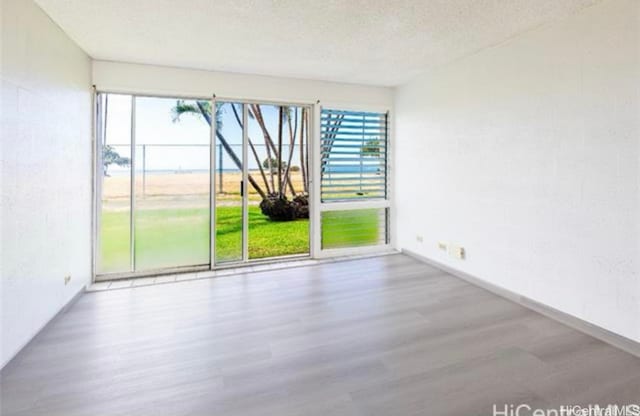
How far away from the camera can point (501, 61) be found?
3.47 meters

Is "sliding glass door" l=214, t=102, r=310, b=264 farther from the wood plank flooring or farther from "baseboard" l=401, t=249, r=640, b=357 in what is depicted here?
"baseboard" l=401, t=249, r=640, b=357

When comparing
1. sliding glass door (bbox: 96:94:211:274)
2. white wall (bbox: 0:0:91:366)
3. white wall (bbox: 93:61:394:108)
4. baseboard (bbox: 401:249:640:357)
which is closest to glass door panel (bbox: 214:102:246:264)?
sliding glass door (bbox: 96:94:211:274)

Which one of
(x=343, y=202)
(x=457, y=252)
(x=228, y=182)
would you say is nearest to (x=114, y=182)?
(x=228, y=182)

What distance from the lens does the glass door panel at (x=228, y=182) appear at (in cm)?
448

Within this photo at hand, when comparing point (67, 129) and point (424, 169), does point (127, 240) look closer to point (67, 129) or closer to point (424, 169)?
point (67, 129)

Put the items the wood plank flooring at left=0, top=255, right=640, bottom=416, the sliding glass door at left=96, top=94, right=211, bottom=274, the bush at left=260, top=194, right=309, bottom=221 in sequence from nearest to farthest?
the wood plank flooring at left=0, top=255, right=640, bottom=416 → the sliding glass door at left=96, top=94, right=211, bottom=274 → the bush at left=260, top=194, right=309, bottom=221

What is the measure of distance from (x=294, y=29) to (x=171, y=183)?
2427mm

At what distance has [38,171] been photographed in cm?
266

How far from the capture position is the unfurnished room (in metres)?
2.15

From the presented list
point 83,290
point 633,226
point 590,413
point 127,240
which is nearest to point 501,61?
point 633,226

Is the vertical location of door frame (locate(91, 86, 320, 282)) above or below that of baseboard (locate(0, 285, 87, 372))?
above

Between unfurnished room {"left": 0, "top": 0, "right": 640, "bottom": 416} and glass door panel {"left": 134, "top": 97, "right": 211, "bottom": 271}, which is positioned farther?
glass door panel {"left": 134, "top": 97, "right": 211, "bottom": 271}

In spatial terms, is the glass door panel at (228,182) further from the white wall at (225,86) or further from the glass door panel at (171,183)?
the white wall at (225,86)

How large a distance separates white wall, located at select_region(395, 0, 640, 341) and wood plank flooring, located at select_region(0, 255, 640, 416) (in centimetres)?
41
